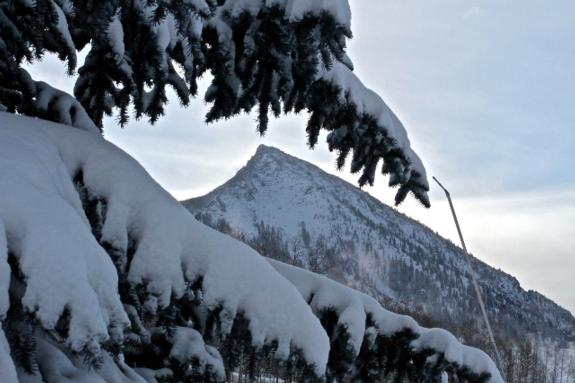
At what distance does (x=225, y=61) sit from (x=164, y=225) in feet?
4.73

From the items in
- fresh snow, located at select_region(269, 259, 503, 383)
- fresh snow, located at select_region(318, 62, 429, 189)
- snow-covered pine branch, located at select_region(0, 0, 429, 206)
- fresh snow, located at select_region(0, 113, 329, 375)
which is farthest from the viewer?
fresh snow, located at select_region(318, 62, 429, 189)

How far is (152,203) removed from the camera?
2.26 meters

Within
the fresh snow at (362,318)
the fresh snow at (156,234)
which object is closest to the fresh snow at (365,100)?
the fresh snow at (362,318)

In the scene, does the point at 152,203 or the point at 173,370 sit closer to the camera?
the point at 152,203

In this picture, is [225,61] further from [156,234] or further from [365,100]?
[156,234]

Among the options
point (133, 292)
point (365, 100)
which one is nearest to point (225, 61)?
point (365, 100)

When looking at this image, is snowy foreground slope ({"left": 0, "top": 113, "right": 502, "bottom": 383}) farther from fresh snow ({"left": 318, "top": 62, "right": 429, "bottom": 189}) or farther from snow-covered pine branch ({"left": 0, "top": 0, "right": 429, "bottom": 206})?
fresh snow ({"left": 318, "top": 62, "right": 429, "bottom": 189})

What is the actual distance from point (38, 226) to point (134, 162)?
95cm

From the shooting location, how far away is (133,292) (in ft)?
7.13

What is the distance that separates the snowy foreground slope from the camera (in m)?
1.44

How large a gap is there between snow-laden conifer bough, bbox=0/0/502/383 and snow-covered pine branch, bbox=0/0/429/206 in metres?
0.01

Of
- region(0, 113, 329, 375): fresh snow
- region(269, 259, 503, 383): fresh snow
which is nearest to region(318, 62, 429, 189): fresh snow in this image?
region(269, 259, 503, 383): fresh snow

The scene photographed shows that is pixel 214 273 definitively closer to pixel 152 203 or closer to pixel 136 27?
pixel 152 203

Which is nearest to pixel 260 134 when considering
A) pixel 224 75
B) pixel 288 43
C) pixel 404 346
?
pixel 224 75
